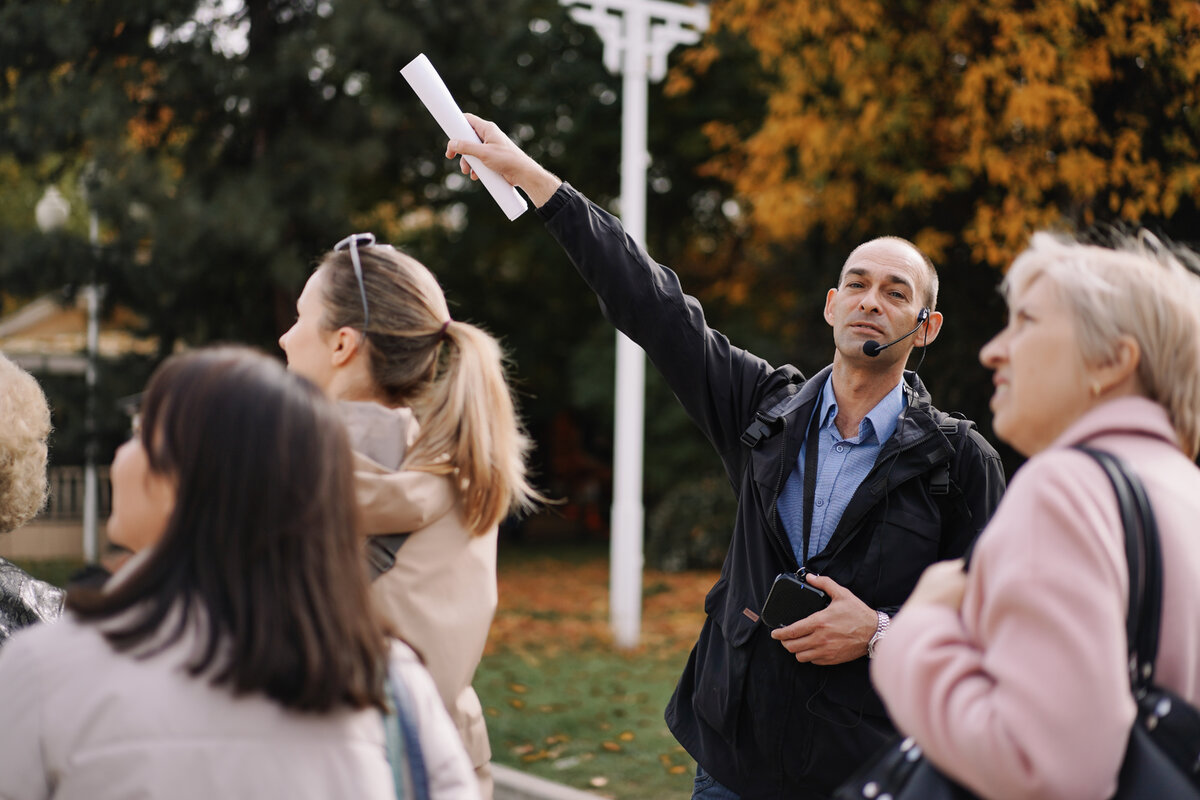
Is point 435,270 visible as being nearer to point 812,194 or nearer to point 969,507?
point 812,194

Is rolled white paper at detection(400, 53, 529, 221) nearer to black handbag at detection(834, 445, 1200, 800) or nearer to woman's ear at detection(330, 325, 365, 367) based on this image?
woman's ear at detection(330, 325, 365, 367)

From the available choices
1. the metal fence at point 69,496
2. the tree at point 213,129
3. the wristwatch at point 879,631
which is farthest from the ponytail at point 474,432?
the metal fence at point 69,496

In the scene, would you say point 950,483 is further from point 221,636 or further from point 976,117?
point 976,117

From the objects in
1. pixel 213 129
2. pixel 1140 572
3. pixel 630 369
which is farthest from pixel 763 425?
pixel 213 129

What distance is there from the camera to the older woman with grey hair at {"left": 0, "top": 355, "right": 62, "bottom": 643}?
2703 mm

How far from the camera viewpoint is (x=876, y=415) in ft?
9.80

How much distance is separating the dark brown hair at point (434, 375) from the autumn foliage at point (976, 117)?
6.91 metres

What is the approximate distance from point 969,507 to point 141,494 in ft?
6.43

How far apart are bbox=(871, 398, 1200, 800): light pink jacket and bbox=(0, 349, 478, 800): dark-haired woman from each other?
68 centimetres

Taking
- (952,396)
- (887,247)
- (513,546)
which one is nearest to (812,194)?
(952,396)

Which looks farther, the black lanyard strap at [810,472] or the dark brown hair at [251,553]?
the black lanyard strap at [810,472]

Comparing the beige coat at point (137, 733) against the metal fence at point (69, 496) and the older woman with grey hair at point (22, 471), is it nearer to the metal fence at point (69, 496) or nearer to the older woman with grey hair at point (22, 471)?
the older woman with grey hair at point (22, 471)

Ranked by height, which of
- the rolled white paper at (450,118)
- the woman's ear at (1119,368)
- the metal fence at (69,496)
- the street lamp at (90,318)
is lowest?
the metal fence at (69,496)

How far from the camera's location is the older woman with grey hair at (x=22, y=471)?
270 cm
